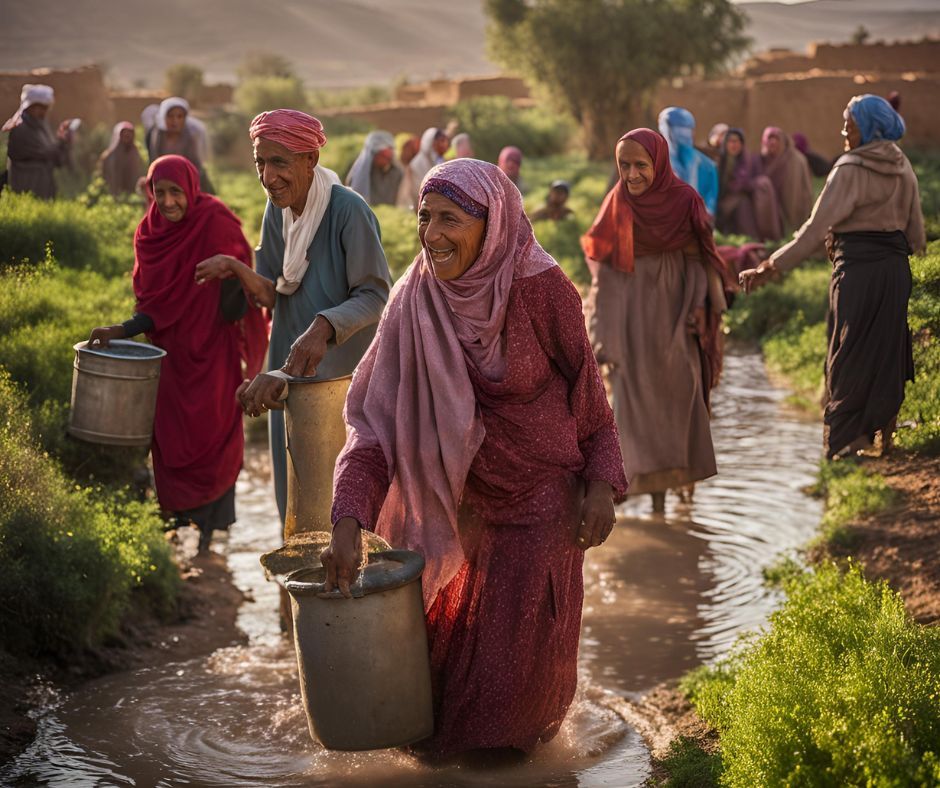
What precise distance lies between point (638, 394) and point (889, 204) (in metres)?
1.78

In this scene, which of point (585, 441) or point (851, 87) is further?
point (851, 87)

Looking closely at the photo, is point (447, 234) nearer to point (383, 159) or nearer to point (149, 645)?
point (149, 645)

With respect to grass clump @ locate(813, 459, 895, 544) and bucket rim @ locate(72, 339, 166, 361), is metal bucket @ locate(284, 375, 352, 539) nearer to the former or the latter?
bucket rim @ locate(72, 339, 166, 361)

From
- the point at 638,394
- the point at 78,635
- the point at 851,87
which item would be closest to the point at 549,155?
the point at 851,87

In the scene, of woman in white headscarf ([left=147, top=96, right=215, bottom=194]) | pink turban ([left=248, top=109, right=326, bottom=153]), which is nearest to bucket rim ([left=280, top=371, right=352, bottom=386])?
pink turban ([left=248, top=109, right=326, bottom=153])

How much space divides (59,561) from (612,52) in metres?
26.3

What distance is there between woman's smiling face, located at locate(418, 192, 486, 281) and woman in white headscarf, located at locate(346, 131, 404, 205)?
10.1m

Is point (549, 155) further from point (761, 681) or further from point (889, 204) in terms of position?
point (761, 681)

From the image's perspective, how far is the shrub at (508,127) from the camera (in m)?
30.4

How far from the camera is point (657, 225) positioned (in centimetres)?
703

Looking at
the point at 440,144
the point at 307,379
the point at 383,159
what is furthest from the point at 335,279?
the point at 440,144

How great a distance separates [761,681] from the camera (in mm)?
4016

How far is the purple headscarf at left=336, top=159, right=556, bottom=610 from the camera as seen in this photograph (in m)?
4.00

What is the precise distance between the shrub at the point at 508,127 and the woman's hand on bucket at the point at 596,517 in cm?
2567
